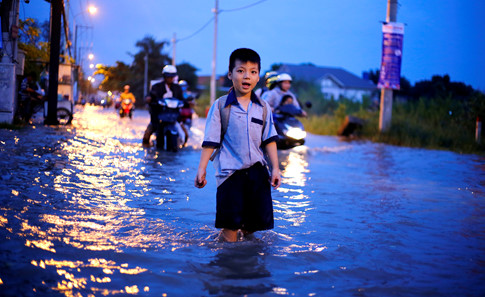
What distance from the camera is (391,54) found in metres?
18.9

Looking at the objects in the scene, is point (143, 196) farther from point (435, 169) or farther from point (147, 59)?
point (147, 59)

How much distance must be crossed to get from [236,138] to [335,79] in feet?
253

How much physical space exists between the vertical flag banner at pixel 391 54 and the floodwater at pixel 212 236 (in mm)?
10400

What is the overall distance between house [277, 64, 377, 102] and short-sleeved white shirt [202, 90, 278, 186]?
7324 cm

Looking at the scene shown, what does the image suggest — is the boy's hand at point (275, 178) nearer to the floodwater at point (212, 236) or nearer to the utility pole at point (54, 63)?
the floodwater at point (212, 236)

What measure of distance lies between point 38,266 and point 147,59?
2881 inches

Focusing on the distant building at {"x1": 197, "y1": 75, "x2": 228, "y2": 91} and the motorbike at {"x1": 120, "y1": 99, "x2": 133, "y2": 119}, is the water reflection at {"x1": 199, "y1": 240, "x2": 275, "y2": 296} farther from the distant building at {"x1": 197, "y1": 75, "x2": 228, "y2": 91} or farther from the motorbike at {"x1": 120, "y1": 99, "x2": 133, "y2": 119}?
the distant building at {"x1": 197, "y1": 75, "x2": 228, "y2": 91}

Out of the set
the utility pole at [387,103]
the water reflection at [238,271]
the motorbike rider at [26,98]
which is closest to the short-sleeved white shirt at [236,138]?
the water reflection at [238,271]

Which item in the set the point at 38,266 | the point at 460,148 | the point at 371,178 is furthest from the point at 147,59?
the point at 38,266

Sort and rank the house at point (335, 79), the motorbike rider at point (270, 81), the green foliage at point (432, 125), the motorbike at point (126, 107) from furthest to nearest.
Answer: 1. the house at point (335, 79)
2. the motorbike at point (126, 107)
3. the green foliage at point (432, 125)
4. the motorbike rider at point (270, 81)

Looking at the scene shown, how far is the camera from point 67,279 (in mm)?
3146

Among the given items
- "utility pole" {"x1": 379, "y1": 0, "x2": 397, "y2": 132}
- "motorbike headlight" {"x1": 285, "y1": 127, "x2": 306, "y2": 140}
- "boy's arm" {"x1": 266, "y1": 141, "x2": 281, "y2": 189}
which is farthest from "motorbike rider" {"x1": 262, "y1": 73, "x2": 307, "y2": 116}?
"boy's arm" {"x1": 266, "y1": 141, "x2": 281, "y2": 189}

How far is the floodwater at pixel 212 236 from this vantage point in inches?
129

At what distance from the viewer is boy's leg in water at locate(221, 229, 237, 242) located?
13.6ft
